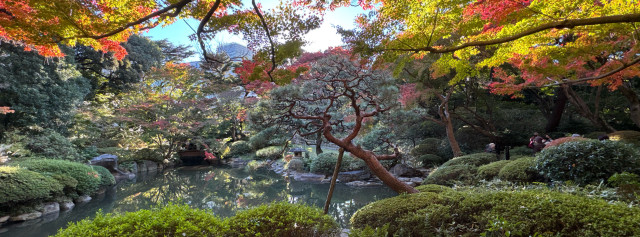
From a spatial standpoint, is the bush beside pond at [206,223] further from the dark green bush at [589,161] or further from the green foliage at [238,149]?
the green foliage at [238,149]

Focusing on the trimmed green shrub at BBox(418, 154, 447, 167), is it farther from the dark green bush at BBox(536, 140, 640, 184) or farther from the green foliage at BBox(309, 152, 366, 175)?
the dark green bush at BBox(536, 140, 640, 184)

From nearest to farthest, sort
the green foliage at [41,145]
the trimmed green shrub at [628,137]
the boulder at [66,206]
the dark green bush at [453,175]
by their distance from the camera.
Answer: the trimmed green shrub at [628,137]
the dark green bush at [453,175]
the boulder at [66,206]
the green foliage at [41,145]

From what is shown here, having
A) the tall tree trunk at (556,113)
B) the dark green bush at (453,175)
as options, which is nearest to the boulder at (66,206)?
the dark green bush at (453,175)

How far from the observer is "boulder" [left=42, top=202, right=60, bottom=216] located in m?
6.02

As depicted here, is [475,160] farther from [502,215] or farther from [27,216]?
[27,216]

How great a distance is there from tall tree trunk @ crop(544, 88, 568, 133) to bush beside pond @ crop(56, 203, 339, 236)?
10046mm

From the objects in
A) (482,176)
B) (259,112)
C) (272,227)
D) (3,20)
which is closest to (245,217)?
(272,227)

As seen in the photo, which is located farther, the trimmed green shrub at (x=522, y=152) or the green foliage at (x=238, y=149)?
the green foliage at (x=238, y=149)

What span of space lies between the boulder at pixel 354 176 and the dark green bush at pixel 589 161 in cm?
526

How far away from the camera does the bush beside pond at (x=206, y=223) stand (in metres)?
2.06

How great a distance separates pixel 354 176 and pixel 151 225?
7.59m

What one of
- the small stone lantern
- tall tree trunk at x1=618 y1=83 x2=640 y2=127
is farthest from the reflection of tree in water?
tall tree trunk at x1=618 y1=83 x2=640 y2=127

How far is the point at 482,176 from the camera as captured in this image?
17.7ft

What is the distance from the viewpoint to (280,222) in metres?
2.44
